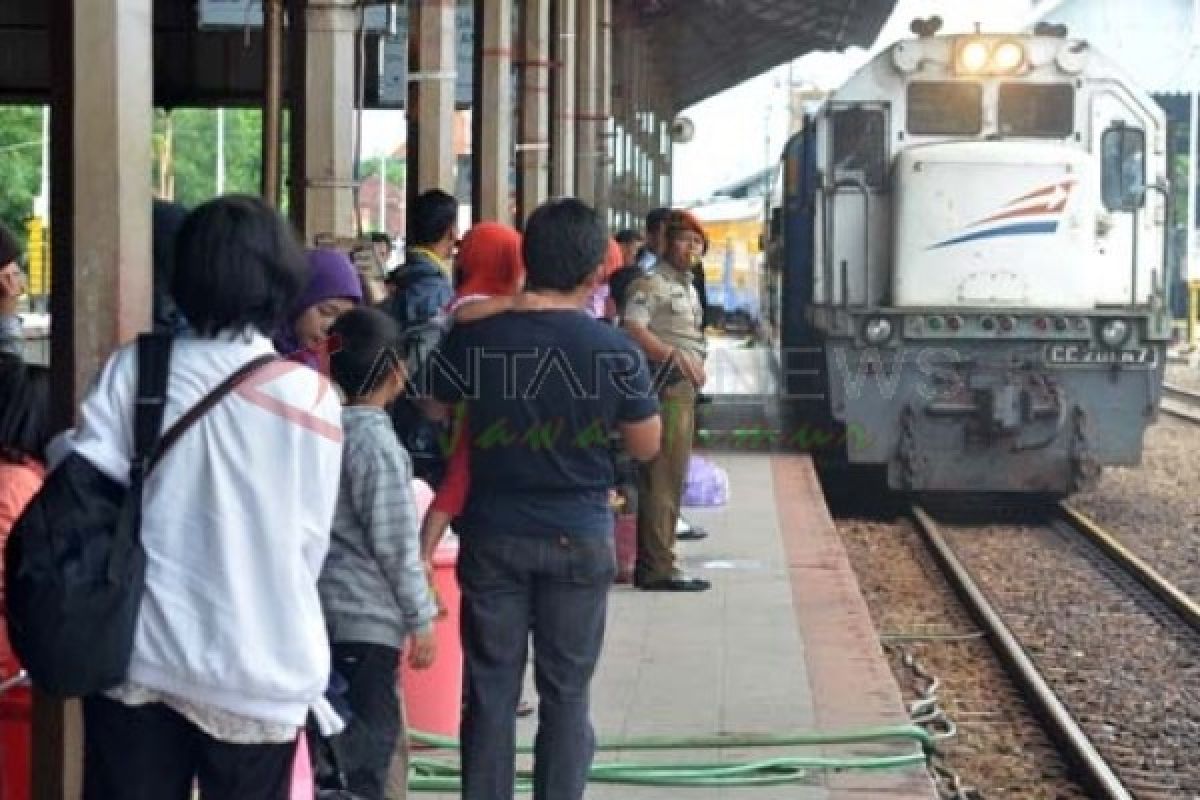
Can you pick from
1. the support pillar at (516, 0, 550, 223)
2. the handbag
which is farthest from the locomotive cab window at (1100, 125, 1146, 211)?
the handbag

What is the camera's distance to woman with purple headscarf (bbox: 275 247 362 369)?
538cm

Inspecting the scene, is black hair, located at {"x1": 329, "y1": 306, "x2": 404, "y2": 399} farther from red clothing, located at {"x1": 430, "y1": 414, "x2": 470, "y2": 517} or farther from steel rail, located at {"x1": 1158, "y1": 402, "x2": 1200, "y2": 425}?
Answer: steel rail, located at {"x1": 1158, "y1": 402, "x2": 1200, "y2": 425}

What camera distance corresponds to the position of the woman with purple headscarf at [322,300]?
5.38 metres

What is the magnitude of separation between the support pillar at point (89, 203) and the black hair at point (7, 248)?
132cm

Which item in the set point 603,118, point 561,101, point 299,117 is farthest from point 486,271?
point 603,118

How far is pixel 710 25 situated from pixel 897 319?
2052cm

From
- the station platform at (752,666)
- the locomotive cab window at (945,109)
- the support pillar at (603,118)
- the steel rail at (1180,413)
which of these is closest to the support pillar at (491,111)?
the station platform at (752,666)

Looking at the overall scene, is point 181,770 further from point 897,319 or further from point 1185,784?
point 897,319

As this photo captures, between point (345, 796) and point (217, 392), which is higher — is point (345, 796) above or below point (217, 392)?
below

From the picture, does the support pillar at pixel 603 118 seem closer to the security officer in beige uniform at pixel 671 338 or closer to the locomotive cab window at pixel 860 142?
the locomotive cab window at pixel 860 142

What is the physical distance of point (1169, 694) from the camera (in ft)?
32.4

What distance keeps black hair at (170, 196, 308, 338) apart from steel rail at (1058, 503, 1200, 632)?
841cm

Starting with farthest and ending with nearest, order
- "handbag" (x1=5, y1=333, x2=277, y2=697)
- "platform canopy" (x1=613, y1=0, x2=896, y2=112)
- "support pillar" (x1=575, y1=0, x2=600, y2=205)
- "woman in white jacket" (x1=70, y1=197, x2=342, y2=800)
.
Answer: "platform canopy" (x1=613, y1=0, x2=896, y2=112)
"support pillar" (x1=575, y1=0, x2=600, y2=205)
"woman in white jacket" (x1=70, y1=197, x2=342, y2=800)
"handbag" (x1=5, y1=333, x2=277, y2=697)

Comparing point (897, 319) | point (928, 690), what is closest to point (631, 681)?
point (928, 690)
